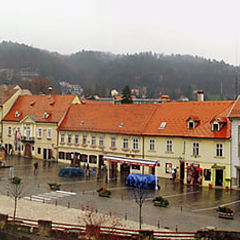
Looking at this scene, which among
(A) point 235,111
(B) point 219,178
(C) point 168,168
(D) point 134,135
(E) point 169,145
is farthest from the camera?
(D) point 134,135

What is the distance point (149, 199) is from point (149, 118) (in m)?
18.0

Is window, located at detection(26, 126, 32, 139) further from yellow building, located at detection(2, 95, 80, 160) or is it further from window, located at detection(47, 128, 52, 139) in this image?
window, located at detection(47, 128, 52, 139)

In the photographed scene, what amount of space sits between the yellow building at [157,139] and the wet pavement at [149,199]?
238 cm

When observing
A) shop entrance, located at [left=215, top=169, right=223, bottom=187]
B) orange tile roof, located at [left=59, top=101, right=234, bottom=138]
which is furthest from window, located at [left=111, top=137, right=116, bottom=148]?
shop entrance, located at [left=215, top=169, right=223, bottom=187]

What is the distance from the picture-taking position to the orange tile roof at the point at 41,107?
64625 millimetres

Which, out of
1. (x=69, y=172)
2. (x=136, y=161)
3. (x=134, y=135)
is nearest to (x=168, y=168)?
(x=136, y=161)

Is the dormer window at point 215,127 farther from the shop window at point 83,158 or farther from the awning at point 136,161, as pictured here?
the shop window at point 83,158

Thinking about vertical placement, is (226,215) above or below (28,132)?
below

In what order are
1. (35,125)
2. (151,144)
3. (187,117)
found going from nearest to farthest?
(187,117) < (151,144) < (35,125)

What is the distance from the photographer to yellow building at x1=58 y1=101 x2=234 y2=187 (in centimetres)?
4370

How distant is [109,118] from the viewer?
57188mm

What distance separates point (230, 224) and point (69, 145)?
35.2 meters

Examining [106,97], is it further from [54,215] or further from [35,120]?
[54,215]

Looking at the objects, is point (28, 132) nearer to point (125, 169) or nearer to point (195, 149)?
point (125, 169)
